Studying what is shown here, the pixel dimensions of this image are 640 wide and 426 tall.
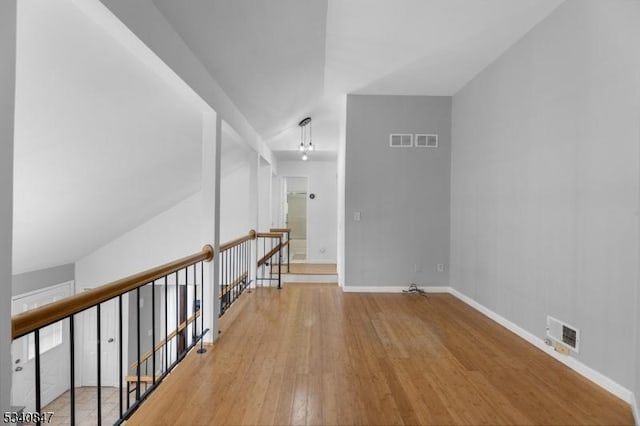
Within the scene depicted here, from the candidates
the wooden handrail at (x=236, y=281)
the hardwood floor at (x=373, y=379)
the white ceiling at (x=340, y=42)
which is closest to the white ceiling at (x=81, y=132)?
A: the white ceiling at (x=340, y=42)

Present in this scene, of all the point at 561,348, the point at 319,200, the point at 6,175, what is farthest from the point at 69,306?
the point at 319,200

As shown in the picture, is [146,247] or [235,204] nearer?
[146,247]

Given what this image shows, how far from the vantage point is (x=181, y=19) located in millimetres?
2102

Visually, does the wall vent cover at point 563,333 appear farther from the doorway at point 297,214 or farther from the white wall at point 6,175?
the doorway at point 297,214

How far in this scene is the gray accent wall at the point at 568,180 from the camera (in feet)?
7.24

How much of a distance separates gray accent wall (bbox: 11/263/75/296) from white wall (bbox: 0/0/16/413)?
15.4 feet

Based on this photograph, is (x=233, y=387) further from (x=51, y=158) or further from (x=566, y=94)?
(x=566, y=94)

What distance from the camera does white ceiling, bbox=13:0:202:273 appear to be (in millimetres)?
1638

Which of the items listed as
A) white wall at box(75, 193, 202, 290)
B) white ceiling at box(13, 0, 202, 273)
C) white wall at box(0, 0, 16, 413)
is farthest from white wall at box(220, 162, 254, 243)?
white wall at box(0, 0, 16, 413)

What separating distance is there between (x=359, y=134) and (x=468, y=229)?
212cm

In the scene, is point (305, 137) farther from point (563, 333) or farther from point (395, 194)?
point (563, 333)

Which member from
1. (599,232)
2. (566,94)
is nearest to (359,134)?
(566,94)

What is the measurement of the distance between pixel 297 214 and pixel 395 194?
4.11 meters

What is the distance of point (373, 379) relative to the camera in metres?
2.45
